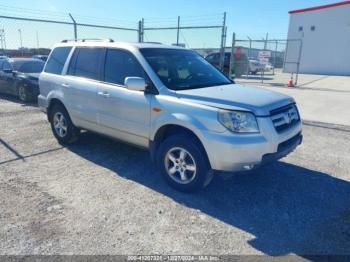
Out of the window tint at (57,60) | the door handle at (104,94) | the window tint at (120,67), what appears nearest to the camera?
the window tint at (120,67)

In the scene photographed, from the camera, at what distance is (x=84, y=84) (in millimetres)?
4883

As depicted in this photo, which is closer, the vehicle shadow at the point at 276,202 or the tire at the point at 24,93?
the vehicle shadow at the point at 276,202

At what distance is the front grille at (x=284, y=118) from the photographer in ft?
11.8

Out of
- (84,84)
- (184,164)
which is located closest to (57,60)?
(84,84)

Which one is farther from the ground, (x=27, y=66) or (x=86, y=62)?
(x=86, y=62)

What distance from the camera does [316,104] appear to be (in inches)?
431

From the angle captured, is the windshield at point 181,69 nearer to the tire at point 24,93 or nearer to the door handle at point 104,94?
the door handle at point 104,94

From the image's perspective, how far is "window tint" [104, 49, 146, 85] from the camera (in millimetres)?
4250

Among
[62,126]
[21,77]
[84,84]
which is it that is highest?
[84,84]

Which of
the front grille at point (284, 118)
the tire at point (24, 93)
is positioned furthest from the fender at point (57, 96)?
the tire at point (24, 93)

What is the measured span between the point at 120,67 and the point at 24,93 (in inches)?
271

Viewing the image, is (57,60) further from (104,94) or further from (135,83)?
(135,83)

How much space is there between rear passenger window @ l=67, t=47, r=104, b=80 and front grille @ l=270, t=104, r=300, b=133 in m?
2.78

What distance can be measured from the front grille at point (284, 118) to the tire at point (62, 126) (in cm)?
361
